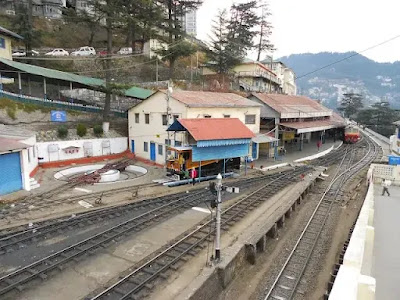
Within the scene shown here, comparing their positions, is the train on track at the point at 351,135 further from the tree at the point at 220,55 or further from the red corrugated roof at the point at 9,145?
the red corrugated roof at the point at 9,145

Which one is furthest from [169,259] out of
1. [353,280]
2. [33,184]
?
[33,184]

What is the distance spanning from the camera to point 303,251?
13961mm

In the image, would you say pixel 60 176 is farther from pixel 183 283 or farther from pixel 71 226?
pixel 183 283

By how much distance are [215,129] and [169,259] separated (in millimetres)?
13433

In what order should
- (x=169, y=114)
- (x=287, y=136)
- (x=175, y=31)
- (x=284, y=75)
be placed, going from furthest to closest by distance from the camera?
(x=284, y=75) < (x=175, y=31) < (x=287, y=136) < (x=169, y=114)

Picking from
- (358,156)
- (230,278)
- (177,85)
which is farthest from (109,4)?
(358,156)

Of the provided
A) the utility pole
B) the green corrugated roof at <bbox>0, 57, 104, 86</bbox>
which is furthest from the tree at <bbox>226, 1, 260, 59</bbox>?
the utility pole

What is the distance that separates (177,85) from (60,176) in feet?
73.6

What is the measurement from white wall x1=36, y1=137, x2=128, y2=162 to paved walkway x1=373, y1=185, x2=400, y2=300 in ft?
74.9

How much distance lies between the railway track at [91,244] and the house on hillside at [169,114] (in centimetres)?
764

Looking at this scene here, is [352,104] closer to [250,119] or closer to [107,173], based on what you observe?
[250,119]

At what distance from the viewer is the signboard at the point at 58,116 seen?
29409mm

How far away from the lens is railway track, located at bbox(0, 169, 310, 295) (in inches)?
394

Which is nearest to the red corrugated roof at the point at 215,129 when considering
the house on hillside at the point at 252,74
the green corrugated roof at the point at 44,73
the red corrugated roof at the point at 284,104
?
the red corrugated roof at the point at 284,104
